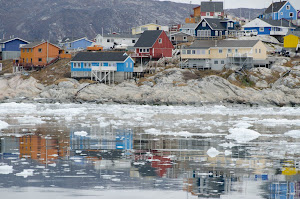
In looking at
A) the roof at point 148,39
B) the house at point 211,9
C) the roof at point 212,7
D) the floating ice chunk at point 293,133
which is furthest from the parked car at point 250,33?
the floating ice chunk at point 293,133

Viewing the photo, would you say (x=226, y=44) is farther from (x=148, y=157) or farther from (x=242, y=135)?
(x=148, y=157)

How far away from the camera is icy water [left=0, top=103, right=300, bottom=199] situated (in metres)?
21.7

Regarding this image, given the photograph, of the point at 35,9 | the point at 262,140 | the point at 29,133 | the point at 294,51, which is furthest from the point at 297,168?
the point at 35,9

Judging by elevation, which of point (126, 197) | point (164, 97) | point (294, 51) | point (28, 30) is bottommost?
point (126, 197)

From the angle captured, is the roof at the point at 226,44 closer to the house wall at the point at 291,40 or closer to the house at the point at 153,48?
the house at the point at 153,48

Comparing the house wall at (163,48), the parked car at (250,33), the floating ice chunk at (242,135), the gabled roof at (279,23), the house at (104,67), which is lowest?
the floating ice chunk at (242,135)

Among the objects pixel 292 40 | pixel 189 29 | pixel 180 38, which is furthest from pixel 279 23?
pixel 180 38

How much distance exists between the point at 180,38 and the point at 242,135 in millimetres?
52513

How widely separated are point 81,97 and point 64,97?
6.52ft

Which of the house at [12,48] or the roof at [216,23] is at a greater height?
the roof at [216,23]

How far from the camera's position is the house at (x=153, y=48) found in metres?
76.7

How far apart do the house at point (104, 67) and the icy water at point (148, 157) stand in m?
24.0

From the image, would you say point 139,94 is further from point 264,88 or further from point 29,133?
point 29,133

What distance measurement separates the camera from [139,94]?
64.9m
